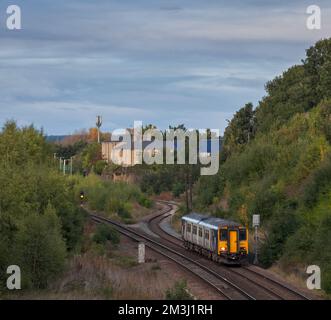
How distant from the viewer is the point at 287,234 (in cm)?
3894

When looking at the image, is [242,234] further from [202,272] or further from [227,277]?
[227,277]

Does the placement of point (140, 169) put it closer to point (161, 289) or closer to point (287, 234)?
point (287, 234)

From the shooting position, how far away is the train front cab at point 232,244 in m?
38.4

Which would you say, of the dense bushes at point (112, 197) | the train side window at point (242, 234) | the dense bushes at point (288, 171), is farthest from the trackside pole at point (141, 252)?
the dense bushes at point (112, 197)

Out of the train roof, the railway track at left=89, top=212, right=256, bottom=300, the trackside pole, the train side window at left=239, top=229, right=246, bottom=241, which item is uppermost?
the train roof

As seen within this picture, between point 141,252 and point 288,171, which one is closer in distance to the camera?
point 141,252

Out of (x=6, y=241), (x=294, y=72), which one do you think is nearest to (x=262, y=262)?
(x=6, y=241)

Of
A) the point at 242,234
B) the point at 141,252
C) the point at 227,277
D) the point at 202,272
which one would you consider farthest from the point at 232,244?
the point at 141,252

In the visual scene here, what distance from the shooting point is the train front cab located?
38438 millimetres

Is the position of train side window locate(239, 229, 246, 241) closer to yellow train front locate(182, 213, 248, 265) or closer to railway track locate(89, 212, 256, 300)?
yellow train front locate(182, 213, 248, 265)

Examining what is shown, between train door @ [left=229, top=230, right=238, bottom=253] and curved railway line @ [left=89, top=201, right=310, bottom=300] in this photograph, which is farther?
train door @ [left=229, top=230, right=238, bottom=253]

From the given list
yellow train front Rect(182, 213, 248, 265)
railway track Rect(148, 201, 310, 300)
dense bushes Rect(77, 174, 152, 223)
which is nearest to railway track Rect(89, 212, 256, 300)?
railway track Rect(148, 201, 310, 300)

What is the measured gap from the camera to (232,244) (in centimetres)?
3838

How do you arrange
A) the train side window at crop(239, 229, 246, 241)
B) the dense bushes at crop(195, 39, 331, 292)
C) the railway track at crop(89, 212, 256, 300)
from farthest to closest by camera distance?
1. the train side window at crop(239, 229, 246, 241)
2. the dense bushes at crop(195, 39, 331, 292)
3. the railway track at crop(89, 212, 256, 300)
